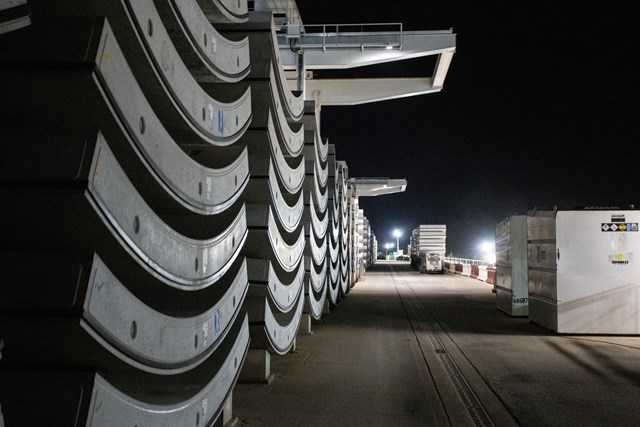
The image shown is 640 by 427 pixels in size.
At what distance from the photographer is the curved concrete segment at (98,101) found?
84.5 inches

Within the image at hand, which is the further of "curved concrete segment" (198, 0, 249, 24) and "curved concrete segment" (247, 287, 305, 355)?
"curved concrete segment" (247, 287, 305, 355)

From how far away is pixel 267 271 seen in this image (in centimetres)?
608

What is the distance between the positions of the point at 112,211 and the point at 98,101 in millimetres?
→ 415

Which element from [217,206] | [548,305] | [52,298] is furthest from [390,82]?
[52,298]

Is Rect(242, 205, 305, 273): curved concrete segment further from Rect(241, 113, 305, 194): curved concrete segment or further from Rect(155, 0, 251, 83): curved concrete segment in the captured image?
Rect(155, 0, 251, 83): curved concrete segment

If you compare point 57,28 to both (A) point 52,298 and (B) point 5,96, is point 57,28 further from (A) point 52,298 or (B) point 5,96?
(A) point 52,298

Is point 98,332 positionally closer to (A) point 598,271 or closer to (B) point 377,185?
(A) point 598,271

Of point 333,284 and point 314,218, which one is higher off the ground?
point 314,218

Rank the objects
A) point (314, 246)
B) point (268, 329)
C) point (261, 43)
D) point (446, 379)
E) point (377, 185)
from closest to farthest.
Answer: point (261, 43), point (268, 329), point (446, 379), point (314, 246), point (377, 185)

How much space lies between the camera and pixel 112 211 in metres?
→ 2.24

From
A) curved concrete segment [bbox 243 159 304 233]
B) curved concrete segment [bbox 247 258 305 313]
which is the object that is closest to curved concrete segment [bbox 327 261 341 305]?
curved concrete segment [bbox 247 258 305 313]

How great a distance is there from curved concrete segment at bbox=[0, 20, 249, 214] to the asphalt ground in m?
3.43

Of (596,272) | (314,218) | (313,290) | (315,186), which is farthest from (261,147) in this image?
(596,272)

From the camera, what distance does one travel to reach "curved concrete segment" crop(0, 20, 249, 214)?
2.15 metres
